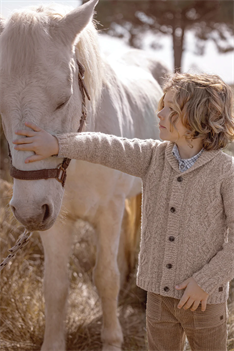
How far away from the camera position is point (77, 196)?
2.37 m

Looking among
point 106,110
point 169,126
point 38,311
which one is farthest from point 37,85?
point 38,311

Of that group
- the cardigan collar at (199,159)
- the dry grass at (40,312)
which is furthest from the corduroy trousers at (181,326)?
the dry grass at (40,312)

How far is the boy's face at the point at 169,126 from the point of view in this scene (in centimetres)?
158

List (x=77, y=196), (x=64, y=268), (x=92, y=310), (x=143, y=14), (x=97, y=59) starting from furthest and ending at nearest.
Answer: (x=143, y=14)
(x=92, y=310)
(x=64, y=268)
(x=77, y=196)
(x=97, y=59)

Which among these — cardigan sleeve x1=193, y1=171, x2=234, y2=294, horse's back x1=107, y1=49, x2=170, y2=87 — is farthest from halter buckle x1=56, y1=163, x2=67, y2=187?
horse's back x1=107, y1=49, x2=170, y2=87

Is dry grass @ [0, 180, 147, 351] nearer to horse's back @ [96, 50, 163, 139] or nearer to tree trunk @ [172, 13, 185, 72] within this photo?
horse's back @ [96, 50, 163, 139]

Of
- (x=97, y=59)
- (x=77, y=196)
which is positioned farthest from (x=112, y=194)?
(x=97, y=59)

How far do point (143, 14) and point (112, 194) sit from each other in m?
7.77

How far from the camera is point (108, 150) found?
5.39 feet

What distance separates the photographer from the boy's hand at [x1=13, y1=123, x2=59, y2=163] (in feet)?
4.91

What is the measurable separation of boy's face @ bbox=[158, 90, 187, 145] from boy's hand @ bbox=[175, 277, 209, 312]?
1.77ft

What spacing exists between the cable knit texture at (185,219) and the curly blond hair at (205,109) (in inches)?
2.8

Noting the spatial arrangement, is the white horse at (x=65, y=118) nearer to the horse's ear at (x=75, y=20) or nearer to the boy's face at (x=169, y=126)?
the horse's ear at (x=75, y=20)

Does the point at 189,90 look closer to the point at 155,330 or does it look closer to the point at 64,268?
the point at 155,330
